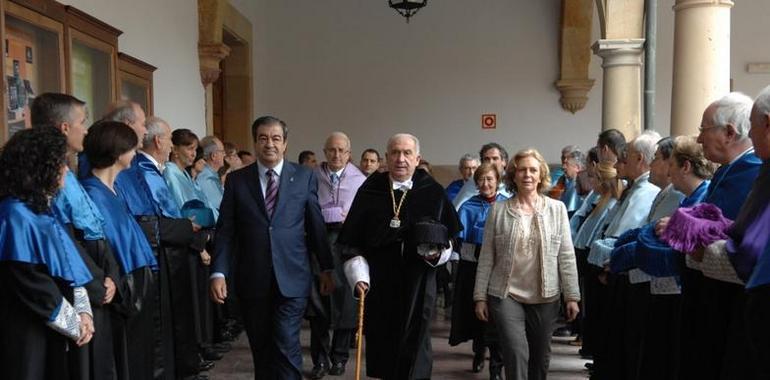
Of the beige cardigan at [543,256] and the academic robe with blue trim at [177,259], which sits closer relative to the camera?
the beige cardigan at [543,256]

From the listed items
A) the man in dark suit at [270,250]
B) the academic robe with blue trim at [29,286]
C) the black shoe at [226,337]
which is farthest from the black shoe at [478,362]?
the academic robe with blue trim at [29,286]

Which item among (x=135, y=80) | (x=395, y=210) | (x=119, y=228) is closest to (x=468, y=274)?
(x=395, y=210)

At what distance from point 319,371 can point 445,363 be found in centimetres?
113

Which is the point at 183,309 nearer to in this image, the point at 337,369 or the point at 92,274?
the point at 337,369

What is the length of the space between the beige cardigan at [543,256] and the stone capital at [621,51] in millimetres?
4863

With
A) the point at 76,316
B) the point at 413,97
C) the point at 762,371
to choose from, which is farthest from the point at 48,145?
the point at 413,97

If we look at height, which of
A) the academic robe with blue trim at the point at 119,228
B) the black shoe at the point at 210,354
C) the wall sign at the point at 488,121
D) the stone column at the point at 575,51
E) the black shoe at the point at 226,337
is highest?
the stone column at the point at 575,51

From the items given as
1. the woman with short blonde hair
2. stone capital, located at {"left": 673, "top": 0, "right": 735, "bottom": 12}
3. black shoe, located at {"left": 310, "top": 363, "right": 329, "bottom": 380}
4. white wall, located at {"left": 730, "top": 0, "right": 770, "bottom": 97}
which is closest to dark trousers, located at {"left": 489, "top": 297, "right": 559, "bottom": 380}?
the woman with short blonde hair

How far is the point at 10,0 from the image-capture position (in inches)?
233

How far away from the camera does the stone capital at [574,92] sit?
1573 cm

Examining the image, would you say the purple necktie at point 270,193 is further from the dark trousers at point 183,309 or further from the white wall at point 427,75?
the white wall at point 427,75

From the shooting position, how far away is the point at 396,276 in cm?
507

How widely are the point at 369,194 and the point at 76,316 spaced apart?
6.63 feet

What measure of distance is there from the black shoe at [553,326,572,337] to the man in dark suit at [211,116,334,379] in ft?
12.6
